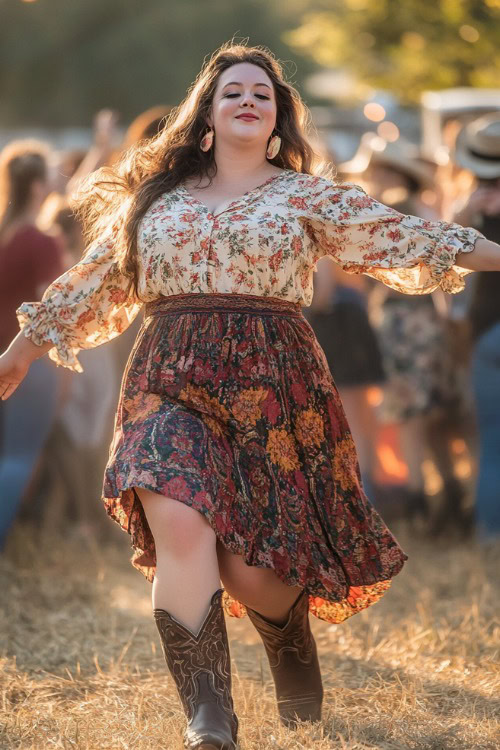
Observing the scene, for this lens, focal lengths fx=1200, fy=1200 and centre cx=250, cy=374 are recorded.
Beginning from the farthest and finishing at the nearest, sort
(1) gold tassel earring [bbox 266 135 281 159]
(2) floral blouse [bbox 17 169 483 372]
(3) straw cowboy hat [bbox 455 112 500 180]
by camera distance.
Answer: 1. (3) straw cowboy hat [bbox 455 112 500 180]
2. (1) gold tassel earring [bbox 266 135 281 159]
3. (2) floral blouse [bbox 17 169 483 372]

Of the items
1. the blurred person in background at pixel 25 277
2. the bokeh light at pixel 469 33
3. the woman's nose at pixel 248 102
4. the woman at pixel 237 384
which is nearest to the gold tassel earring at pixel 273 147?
the woman at pixel 237 384

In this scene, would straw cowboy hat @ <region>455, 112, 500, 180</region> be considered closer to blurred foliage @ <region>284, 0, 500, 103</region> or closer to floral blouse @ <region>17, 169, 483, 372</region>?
floral blouse @ <region>17, 169, 483, 372</region>

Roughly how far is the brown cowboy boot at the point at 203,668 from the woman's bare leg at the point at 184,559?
0.08 ft

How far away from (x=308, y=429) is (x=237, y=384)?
245 millimetres

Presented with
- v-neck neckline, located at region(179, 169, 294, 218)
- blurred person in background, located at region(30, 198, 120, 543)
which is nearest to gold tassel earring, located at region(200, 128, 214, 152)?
v-neck neckline, located at region(179, 169, 294, 218)

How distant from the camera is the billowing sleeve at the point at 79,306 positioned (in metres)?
3.42

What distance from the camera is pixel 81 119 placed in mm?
29016

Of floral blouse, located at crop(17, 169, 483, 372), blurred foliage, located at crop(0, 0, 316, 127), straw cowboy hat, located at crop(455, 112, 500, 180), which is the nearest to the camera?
floral blouse, located at crop(17, 169, 483, 372)

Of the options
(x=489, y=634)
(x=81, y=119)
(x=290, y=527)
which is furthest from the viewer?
(x=81, y=119)

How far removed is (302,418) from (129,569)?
2.70 meters

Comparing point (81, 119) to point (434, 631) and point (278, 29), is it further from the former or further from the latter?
point (434, 631)

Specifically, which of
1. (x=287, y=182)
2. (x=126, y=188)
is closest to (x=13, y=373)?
(x=126, y=188)

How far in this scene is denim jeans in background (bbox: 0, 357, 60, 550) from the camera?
5.78m

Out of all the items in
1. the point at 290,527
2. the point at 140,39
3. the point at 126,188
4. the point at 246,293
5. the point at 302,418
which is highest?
the point at 140,39
